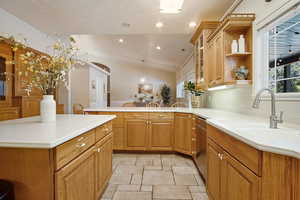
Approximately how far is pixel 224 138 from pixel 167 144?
6.61ft

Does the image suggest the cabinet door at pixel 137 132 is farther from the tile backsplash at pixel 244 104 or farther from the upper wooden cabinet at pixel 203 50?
the tile backsplash at pixel 244 104

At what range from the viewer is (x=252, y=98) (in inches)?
85.0

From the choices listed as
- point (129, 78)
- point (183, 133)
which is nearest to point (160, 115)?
point (183, 133)

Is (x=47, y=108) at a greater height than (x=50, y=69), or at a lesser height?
lesser

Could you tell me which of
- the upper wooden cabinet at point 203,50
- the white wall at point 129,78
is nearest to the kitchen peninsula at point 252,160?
the upper wooden cabinet at point 203,50

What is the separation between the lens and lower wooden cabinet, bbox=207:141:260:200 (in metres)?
1.03

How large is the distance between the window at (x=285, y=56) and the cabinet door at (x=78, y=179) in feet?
6.29

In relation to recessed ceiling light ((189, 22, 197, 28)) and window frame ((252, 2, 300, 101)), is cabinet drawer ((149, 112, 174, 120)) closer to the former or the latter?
window frame ((252, 2, 300, 101))

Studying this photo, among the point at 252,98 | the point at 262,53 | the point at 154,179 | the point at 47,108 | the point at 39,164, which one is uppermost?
the point at 262,53

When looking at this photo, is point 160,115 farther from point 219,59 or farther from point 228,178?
point 228,178

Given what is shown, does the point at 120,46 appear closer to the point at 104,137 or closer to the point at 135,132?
the point at 135,132

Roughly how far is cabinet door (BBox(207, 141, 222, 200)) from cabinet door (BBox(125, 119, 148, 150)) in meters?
1.63

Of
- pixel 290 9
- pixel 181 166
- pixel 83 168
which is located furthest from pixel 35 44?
pixel 290 9

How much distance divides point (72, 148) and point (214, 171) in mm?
1297
